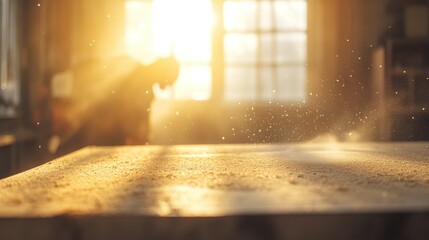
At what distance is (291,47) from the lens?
4066 millimetres

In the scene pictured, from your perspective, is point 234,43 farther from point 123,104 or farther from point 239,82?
point 123,104

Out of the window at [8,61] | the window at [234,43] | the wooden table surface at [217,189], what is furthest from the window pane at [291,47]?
the wooden table surface at [217,189]

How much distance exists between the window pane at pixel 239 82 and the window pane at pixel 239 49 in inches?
2.9

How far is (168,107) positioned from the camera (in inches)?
160

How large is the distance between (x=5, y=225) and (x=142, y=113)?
2.39 m

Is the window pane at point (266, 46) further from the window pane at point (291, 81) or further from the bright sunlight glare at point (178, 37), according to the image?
the bright sunlight glare at point (178, 37)

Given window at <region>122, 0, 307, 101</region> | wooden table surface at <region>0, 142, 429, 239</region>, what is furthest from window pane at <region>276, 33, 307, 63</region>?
wooden table surface at <region>0, 142, 429, 239</region>

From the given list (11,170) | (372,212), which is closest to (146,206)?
(372,212)

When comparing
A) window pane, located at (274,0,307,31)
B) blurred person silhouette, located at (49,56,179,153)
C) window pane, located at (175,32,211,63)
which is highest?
window pane, located at (274,0,307,31)

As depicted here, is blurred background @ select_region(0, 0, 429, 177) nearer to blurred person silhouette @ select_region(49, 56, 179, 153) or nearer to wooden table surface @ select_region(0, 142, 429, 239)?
blurred person silhouette @ select_region(49, 56, 179, 153)

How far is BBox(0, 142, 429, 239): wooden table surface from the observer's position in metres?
0.55

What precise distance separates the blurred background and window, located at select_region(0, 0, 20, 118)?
0.05ft

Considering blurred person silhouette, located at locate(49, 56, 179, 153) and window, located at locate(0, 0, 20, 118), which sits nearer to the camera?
blurred person silhouette, located at locate(49, 56, 179, 153)

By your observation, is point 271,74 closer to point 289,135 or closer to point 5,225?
point 289,135
